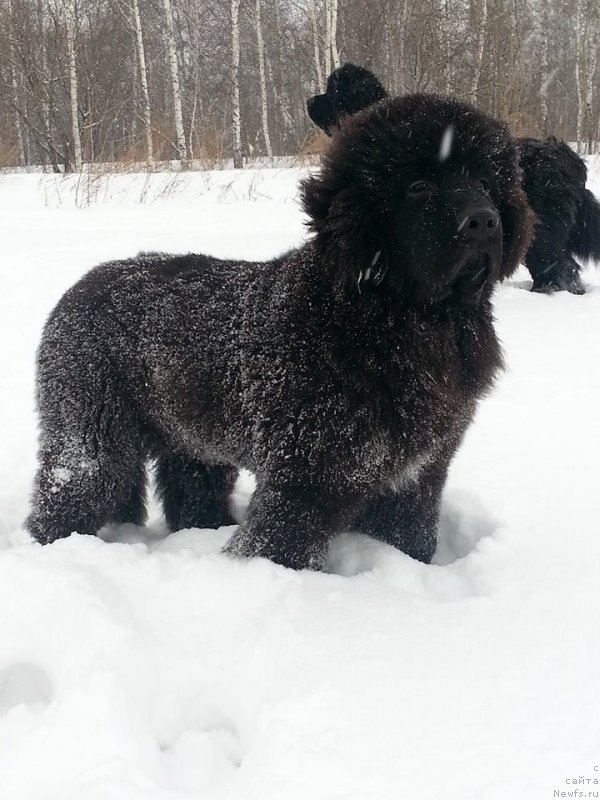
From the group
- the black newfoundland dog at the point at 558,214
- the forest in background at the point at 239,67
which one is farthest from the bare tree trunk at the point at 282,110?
the black newfoundland dog at the point at 558,214

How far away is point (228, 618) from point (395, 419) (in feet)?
2.66

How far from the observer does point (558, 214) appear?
252 inches

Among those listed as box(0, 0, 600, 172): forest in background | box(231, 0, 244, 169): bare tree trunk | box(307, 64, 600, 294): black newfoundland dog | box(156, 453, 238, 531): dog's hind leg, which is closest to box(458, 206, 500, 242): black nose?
box(156, 453, 238, 531): dog's hind leg

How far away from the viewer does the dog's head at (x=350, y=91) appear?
3189 mm

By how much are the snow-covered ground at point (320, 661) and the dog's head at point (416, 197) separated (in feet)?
3.30

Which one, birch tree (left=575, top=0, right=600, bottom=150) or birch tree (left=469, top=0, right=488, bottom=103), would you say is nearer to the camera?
birch tree (left=469, top=0, right=488, bottom=103)

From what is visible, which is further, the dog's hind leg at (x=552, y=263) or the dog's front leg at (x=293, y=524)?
the dog's hind leg at (x=552, y=263)

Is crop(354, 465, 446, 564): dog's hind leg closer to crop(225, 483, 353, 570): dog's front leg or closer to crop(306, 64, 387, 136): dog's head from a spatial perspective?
crop(225, 483, 353, 570): dog's front leg

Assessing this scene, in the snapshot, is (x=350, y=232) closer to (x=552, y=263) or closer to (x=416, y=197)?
(x=416, y=197)

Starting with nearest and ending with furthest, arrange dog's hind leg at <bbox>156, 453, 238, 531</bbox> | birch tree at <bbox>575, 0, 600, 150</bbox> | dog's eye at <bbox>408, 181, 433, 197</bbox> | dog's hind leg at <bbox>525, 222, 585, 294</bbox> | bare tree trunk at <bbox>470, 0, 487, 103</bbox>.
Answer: dog's eye at <bbox>408, 181, 433, 197</bbox> < dog's hind leg at <bbox>156, 453, 238, 531</bbox> < dog's hind leg at <bbox>525, 222, 585, 294</bbox> < bare tree trunk at <bbox>470, 0, 487, 103</bbox> < birch tree at <bbox>575, 0, 600, 150</bbox>

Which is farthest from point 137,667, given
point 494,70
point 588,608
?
point 494,70

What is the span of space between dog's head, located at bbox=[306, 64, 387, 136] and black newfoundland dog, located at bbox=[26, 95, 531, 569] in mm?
938

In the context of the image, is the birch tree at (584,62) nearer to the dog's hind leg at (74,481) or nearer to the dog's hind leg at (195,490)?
the dog's hind leg at (195,490)

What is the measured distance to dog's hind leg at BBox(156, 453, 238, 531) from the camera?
303 centimetres
